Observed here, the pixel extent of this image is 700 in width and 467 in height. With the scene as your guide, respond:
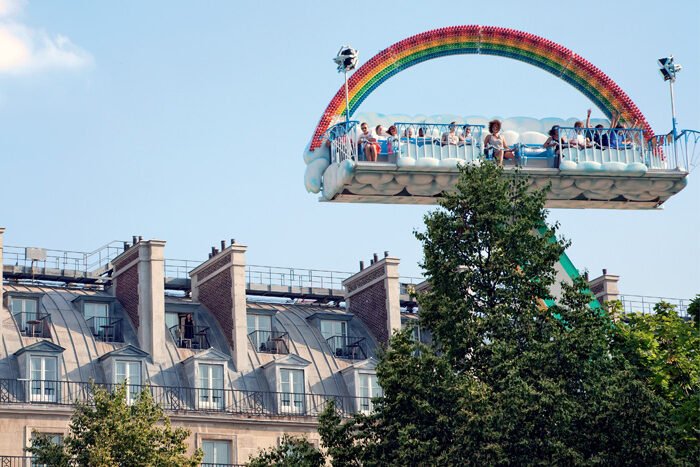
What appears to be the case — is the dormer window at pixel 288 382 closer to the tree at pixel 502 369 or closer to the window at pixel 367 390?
the window at pixel 367 390

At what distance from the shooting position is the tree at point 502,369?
5050cm

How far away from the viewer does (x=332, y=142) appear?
58656 mm

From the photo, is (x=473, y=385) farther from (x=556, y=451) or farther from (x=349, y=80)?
(x=349, y=80)

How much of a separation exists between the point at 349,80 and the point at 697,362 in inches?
555

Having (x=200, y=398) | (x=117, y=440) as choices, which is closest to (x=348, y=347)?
(x=200, y=398)

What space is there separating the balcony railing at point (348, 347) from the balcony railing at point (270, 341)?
2.10m

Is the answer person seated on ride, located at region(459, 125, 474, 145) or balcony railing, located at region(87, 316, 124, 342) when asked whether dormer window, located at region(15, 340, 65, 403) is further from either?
person seated on ride, located at region(459, 125, 474, 145)

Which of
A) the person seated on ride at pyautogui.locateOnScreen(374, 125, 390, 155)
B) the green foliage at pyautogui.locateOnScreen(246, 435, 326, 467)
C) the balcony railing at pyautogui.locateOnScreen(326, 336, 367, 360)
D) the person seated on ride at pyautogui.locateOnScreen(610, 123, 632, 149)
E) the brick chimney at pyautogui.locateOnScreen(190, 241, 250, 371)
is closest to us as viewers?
→ the green foliage at pyautogui.locateOnScreen(246, 435, 326, 467)

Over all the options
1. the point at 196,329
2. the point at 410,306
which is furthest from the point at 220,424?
the point at 410,306

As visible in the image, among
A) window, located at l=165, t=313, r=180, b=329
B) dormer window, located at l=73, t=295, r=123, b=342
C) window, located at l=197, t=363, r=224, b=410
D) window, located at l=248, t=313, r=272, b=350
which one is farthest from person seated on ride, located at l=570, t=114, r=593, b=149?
dormer window, located at l=73, t=295, r=123, b=342

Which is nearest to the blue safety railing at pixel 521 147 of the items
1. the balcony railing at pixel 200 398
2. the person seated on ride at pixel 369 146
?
the person seated on ride at pixel 369 146

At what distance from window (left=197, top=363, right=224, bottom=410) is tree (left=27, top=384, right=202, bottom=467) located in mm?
10502

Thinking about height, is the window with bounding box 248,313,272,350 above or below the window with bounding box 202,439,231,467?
above

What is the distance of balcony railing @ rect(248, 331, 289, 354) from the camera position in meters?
75.1
